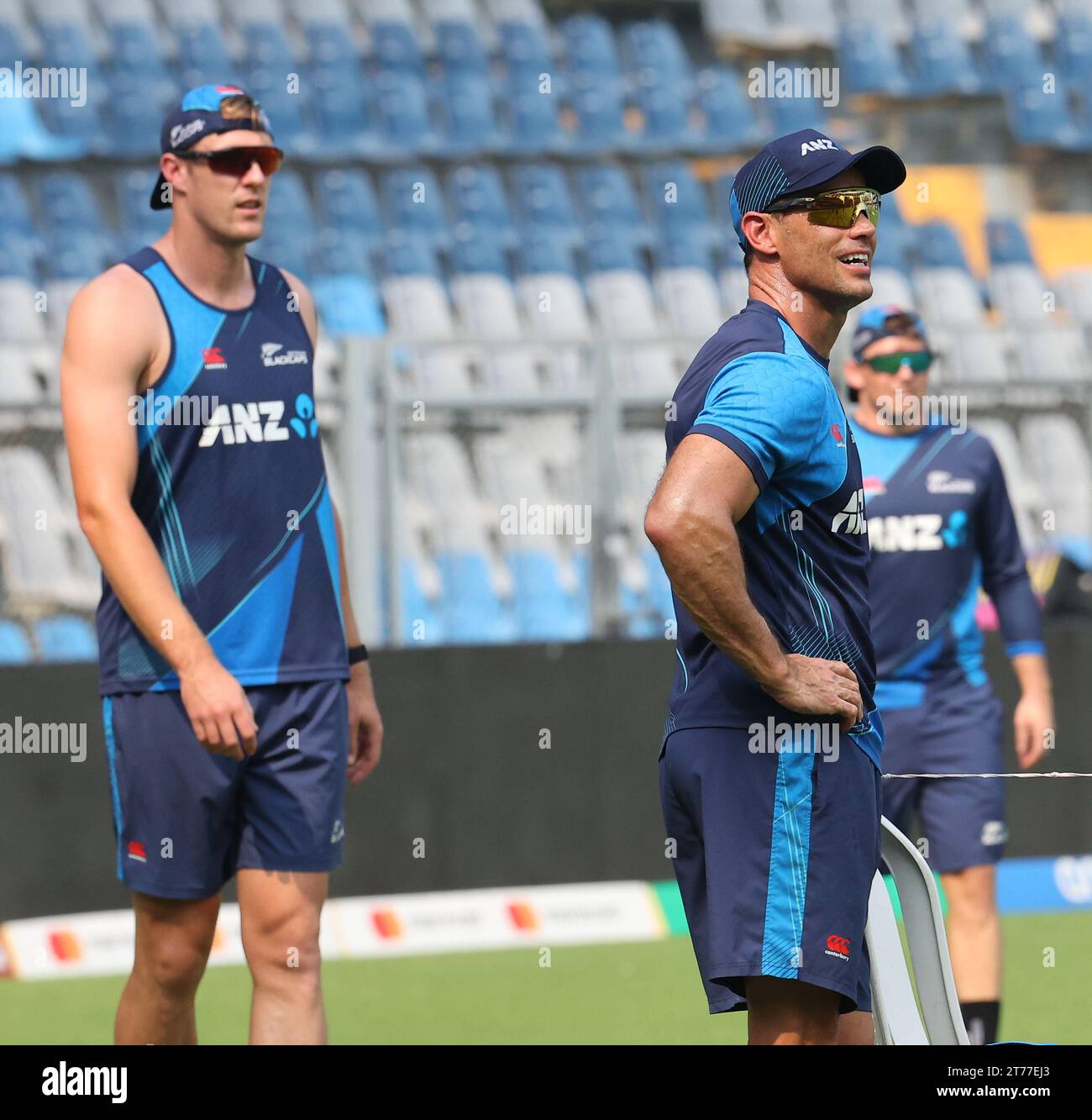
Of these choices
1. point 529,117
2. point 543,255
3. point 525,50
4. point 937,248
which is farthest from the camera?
point 525,50

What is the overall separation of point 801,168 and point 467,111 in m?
13.8

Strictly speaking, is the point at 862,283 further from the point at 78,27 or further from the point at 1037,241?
the point at 1037,241

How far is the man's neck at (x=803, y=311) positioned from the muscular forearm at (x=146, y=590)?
1.48 metres

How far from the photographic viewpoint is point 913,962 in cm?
378

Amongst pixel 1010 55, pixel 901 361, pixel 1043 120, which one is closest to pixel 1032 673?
pixel 901 361

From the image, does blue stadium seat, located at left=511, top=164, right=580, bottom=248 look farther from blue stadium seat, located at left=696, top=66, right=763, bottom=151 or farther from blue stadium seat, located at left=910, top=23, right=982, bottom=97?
blue stadium seat, located at left=910, top=23, right=982, bottom=97

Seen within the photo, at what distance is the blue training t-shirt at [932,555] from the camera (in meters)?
6.61

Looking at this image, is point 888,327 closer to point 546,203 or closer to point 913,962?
point 913,962

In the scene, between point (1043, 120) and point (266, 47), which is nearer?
point (266, 47)

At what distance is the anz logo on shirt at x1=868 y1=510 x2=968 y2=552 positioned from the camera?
21.8 feet

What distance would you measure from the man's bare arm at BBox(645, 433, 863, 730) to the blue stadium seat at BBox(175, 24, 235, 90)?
13.4 m

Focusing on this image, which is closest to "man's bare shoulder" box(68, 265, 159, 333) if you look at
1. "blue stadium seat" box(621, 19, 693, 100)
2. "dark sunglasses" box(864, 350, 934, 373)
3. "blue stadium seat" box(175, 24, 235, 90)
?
"dark sunglasses" box(864, 350, 934, 373)

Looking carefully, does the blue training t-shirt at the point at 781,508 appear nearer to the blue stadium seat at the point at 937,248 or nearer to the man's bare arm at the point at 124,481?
the man's bare arm at the point at 124,481

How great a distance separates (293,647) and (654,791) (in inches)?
189
